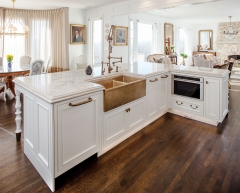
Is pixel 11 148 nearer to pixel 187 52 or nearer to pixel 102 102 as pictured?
pixel 102 102

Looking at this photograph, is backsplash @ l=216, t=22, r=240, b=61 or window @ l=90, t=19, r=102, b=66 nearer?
window @ l=90, t=19, r=102, b=66

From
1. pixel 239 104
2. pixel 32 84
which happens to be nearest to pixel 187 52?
pixel 239 104

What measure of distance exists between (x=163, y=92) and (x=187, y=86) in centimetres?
41

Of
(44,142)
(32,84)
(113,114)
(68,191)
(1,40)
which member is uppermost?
(1,40)

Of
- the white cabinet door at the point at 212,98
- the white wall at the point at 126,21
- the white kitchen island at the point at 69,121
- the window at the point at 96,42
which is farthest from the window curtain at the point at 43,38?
the white cabinet door at the point at 212,98

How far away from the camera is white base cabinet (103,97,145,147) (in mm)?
2301

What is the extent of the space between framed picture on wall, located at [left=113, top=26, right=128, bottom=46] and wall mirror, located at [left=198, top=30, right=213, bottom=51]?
7.34 metres

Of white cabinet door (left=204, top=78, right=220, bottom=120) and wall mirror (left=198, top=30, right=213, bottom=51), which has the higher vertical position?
wall mirror (left=198, top=30, right=213, bottom=51)

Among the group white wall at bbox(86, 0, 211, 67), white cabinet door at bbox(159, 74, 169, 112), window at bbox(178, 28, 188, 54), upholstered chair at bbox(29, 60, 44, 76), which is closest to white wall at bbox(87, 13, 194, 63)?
white wall at bbox(86, 0, 211, 67)

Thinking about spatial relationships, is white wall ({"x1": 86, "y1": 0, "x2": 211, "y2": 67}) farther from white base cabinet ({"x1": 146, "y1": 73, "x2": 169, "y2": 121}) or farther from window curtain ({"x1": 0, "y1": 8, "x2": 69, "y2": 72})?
white base cabinet ({"x1": 146, "y1": 73, "x2": 169, "y2": 121})

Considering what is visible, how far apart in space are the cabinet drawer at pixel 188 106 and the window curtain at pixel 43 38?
4.07 m

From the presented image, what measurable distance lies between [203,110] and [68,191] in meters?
2.44

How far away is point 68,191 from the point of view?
5.81 feet

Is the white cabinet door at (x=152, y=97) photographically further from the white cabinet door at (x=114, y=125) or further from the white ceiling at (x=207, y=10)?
the white ceiling at (x=207, y=10)
